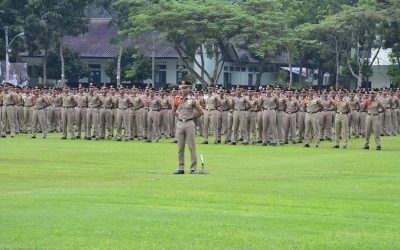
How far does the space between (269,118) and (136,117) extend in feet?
19.5

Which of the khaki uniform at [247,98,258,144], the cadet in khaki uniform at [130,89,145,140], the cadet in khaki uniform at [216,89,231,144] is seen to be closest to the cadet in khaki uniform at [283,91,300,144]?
the khaki uniform at [247,98,258,144]

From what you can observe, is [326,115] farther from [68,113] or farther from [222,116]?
[68,113]

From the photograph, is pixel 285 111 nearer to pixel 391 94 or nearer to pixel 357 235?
pixel 391 94

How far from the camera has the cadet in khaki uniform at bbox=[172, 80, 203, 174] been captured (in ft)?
77.0

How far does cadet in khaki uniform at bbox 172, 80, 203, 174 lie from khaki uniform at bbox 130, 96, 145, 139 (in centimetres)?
1734

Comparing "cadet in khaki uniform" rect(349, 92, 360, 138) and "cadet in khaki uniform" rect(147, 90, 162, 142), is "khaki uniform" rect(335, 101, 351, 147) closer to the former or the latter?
"cadet in khaki uniform" rect(349, 92, 360, 138)

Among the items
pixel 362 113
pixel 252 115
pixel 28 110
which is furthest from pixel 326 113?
pixel 28 110

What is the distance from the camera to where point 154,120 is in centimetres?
4112

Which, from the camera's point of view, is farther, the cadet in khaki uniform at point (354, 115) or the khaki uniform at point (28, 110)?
the khaki uniform at point (28, 110)

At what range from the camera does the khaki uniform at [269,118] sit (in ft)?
127

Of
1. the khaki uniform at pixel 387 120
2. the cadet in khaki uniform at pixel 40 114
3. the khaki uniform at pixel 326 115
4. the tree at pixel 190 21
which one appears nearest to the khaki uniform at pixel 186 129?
the khaki uniform at pixel 326 115

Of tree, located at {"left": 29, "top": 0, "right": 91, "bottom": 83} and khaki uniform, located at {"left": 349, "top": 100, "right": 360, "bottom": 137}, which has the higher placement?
tree, located at {"left": 29, "top": 0, "right": 91, "bottom": 83}

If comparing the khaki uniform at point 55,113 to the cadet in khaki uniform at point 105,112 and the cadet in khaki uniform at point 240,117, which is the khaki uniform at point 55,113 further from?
the cadet in khaki uniform at point 240,117

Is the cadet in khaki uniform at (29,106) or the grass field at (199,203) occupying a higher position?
the cadet in khaki uniform at (29,106)
